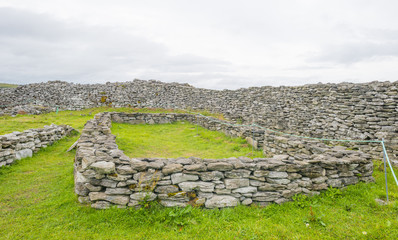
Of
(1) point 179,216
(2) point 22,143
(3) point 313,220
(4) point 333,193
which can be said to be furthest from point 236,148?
(2) point 22,143

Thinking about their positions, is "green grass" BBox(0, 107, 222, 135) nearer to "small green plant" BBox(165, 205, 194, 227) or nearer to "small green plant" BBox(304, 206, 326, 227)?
"small green plant" BBox(165, 205, 194, 227)

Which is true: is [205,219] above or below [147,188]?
below

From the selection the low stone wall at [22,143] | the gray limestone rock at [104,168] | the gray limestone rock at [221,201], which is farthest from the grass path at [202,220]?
the low stone wall at [22,143]

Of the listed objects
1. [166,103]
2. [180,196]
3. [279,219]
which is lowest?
[279,219]

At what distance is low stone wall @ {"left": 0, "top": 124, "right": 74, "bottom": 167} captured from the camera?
812 cm

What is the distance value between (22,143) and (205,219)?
871 cm

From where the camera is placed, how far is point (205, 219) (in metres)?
5.11

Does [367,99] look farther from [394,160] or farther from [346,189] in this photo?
[346,189]

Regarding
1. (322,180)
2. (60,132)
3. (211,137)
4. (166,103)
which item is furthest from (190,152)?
(166,103)

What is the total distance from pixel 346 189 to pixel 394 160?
16.0 ft

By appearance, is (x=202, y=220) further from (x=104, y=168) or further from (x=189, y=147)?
(x=189, y=147)

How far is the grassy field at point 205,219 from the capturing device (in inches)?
181

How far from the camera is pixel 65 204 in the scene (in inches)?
221

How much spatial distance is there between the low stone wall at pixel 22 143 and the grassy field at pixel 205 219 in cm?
240
